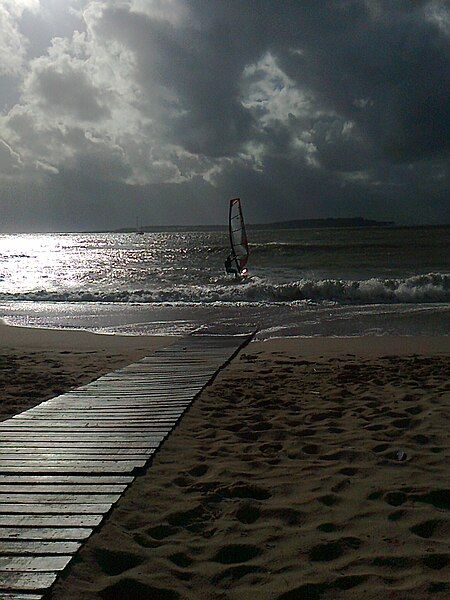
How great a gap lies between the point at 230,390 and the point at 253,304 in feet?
35.7

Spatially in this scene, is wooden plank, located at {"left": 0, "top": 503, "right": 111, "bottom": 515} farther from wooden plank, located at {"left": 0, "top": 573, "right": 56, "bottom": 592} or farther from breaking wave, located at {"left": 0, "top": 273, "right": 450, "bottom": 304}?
breaking wave, located at {"left": 0, "top": 273, "right": 450, "bottom": 304}

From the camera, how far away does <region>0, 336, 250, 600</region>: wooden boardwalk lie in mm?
2945

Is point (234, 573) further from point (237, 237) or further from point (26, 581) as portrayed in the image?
point (237, 237)

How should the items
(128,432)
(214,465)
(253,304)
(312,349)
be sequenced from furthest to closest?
(253,304), (312,349), (128,432), (214,465)

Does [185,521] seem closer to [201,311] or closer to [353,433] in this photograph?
[353,433]

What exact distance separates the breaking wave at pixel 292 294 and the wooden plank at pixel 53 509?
598 inches

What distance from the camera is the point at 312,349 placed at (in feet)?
32.4

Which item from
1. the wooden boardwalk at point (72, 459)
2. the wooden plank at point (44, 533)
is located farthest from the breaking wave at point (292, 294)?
the wooden plank at point (44, 533)

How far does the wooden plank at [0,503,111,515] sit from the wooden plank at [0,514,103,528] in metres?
0.05

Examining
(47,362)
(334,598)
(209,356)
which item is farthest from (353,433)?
(47,362)

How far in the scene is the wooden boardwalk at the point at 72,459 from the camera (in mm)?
2945

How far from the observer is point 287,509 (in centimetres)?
359

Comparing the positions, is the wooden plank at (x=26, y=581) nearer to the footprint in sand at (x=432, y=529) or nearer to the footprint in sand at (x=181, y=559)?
the footprint in sand at (x=181, y=559)

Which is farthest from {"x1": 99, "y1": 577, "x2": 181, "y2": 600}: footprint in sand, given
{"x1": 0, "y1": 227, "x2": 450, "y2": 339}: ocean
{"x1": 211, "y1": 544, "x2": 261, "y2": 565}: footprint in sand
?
{"x1": 0, "y1": 227, "x2": 450, "y2": 339}: ocean
